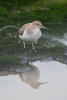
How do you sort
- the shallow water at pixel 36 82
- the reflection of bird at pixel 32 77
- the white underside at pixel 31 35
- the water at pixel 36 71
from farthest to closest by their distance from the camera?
1. the white underside at pixel 31 35
2. the reflection of bird at pixel 32 77
3. the water at pixel 36 71
4. the shallow water at pixel 36 82

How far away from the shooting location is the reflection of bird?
951 cm

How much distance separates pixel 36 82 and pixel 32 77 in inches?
12.8

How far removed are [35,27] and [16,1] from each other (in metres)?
5.30

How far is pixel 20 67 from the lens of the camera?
10.4m

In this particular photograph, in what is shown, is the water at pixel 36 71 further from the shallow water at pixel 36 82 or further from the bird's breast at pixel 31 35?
the bird's breast at pixel 31 35

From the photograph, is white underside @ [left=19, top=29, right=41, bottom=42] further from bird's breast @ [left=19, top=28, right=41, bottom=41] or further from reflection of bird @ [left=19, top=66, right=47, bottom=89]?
reflection of bird @ [left=19, top=66, right=47, bottom=89]

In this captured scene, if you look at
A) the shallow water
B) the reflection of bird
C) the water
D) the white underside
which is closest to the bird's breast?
the white underside

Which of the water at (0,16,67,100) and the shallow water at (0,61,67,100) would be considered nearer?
the shallow water at (0,61,67,100)

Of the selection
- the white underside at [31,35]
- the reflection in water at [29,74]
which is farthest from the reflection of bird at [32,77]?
the white underside at [31,35]

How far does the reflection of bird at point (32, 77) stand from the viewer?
9.51m

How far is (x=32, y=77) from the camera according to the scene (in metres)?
9.91

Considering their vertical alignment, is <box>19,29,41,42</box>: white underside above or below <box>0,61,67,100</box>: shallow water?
above

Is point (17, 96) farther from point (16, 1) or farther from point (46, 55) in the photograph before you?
point (16, 1)

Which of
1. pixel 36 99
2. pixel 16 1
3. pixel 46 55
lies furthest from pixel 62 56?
pixel 16 1
